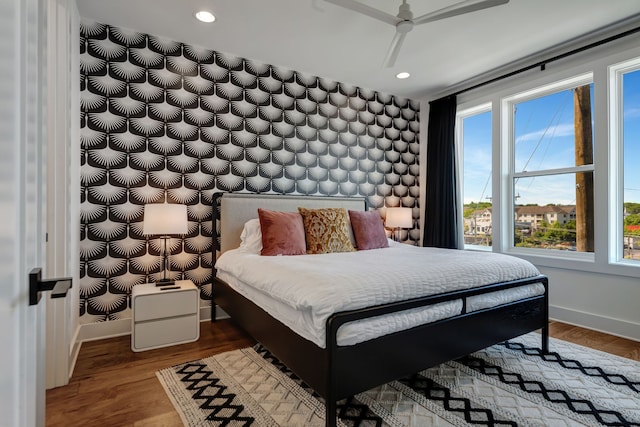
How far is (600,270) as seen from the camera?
10.0ft

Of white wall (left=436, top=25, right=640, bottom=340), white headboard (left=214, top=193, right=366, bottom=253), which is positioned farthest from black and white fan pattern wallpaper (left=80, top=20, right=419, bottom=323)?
white wall (left=436, top=25, right=640, bottom=340)

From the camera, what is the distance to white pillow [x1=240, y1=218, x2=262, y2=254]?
10.1ft

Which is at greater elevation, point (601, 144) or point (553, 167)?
point (601, 144)

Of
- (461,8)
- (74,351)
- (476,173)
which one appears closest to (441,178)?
(476,173)

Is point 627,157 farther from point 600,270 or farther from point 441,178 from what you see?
point 441,178

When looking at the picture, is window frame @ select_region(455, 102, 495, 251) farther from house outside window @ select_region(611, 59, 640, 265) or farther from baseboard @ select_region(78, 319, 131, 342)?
baseboard @ select_region(78, 319, 131, 342)

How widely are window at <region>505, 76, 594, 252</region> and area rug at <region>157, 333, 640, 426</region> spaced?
143 centimetres

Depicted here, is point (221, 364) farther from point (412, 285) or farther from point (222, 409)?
point (412, 285)

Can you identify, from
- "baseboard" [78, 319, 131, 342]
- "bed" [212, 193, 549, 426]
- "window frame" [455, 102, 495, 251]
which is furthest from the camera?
"window frame" [455, 102, 495, 251]

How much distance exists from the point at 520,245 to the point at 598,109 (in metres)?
1.57

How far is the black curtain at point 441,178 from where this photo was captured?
170 inches

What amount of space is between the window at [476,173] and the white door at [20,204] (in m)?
4.32

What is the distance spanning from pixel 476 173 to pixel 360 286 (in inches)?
134

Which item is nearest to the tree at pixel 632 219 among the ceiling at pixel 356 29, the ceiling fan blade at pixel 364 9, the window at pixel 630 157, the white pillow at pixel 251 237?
the window at pixel 630 157
